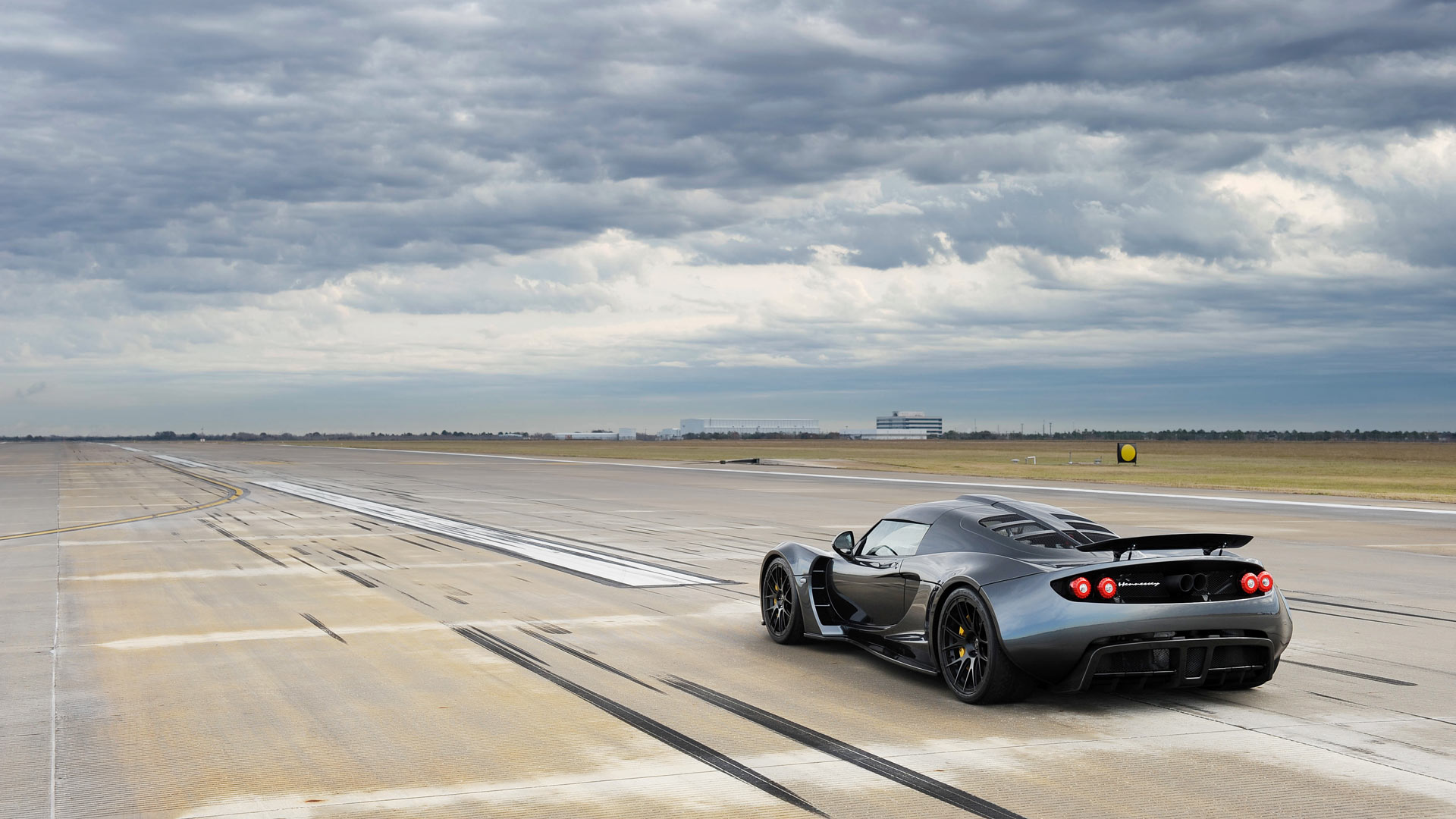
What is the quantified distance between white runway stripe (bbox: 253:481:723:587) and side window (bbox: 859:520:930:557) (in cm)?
505

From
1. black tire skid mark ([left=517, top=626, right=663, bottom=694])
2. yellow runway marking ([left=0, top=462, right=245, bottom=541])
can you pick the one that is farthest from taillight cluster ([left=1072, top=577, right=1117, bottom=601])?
yellow runway marking ([left=0, top=462, right=245, bottom=541])

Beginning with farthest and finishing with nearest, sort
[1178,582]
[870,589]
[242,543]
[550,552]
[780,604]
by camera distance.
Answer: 1. [242,543]
2. [550,552]
3. [780,604]
4. [870,589]
5. [1178,582]

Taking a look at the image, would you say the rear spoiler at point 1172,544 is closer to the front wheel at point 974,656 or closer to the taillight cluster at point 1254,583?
the taillight cluster at point 1254,583

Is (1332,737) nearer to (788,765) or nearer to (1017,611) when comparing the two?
(1017,611)

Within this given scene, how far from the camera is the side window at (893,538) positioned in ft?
27.7

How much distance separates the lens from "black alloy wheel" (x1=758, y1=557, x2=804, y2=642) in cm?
959

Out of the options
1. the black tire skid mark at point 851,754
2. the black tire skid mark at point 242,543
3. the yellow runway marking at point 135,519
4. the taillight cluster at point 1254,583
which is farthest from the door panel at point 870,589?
the yellow runway marking at point 135,519

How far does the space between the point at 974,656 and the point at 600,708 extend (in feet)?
7.78

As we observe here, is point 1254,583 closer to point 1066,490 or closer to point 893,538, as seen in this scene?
point 893,538

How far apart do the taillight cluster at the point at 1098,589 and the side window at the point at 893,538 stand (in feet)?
4.75

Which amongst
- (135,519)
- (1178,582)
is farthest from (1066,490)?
(1178,582)

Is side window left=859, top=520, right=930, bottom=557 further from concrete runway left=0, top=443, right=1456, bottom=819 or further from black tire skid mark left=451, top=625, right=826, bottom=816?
black tire skid mark left=451, top=625, right=826, bottom=816

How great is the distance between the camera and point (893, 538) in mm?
8719

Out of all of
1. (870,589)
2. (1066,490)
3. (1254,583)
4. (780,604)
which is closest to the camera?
(1254,583)
